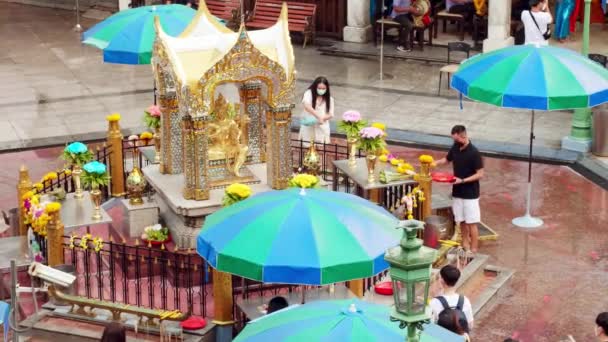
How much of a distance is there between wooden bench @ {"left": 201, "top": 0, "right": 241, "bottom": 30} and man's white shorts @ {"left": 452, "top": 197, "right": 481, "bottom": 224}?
14.4m

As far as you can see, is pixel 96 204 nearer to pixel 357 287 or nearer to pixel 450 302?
pixel 357 287

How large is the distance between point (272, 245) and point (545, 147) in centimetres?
997

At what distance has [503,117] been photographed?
2297 cm

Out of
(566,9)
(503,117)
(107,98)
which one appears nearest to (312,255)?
(503,117)

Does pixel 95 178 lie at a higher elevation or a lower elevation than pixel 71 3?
lower

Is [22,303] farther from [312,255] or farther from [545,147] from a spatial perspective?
[545,147]

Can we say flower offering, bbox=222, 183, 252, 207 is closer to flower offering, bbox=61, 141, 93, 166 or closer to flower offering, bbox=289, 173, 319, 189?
flower offering, bbox=289, 173, 319, 189

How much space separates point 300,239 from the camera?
12.1 metres

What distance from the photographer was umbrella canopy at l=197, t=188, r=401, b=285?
11852mm

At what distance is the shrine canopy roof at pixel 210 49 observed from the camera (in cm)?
1523

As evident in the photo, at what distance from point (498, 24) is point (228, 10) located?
7.12m

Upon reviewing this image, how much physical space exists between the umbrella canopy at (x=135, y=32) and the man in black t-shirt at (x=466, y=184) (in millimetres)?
5424

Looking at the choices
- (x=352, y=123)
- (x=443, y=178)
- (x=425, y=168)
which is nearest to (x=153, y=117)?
(x=352, y=123)

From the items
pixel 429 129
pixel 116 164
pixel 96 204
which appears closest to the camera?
pixel 96 204
